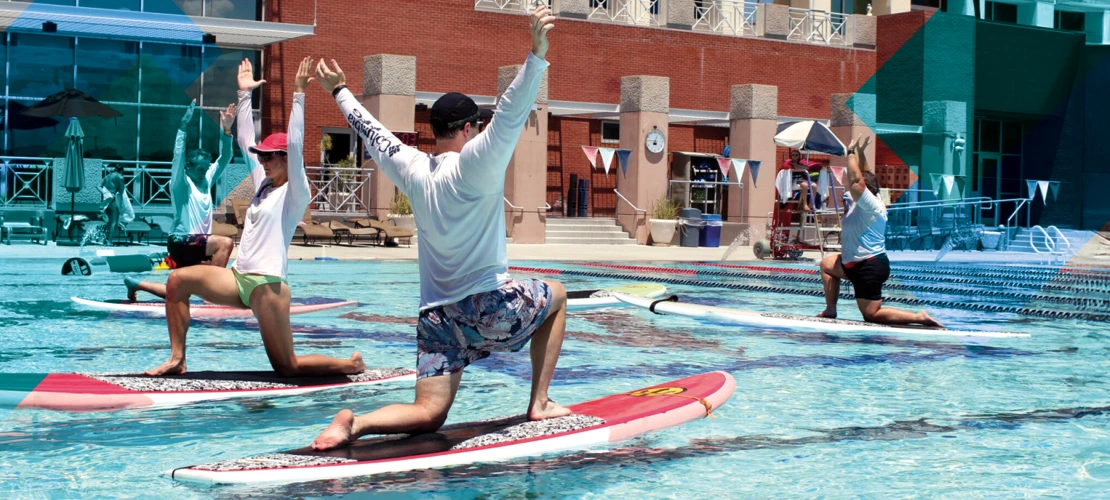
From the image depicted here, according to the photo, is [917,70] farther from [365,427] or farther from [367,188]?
[365,427]

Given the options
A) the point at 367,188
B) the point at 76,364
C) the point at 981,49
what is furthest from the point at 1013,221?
the point at 76,364

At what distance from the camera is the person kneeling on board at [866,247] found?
413 inches

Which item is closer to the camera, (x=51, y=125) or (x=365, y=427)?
(x=365, y=427)

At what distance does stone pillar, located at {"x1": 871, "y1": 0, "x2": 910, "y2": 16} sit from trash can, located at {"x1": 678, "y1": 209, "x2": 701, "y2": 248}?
15109 millimetres

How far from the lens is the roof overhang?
2528 centimetres

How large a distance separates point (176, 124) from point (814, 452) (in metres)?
24.5

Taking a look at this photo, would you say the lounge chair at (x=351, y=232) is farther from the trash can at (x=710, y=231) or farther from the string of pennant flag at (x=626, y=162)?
the trash can at (x=710, y=231)

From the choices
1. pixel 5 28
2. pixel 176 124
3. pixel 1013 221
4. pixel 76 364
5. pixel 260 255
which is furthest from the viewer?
pixel 1013 221

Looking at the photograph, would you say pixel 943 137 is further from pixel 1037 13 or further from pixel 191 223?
pixel 191 223

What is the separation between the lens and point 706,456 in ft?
18.6

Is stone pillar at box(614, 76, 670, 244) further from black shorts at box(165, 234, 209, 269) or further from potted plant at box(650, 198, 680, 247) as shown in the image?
black shorts at box(165, 234, 209, 269)

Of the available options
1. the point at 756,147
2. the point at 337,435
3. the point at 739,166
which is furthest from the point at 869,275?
the point at 756,147

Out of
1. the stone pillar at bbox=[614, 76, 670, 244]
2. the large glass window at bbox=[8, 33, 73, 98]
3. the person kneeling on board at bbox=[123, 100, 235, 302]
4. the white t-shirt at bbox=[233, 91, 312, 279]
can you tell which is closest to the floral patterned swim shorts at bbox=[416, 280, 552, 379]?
the white t-shirt at bbox=[233, 91, 312, 279]

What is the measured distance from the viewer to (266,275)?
22.0 ft
